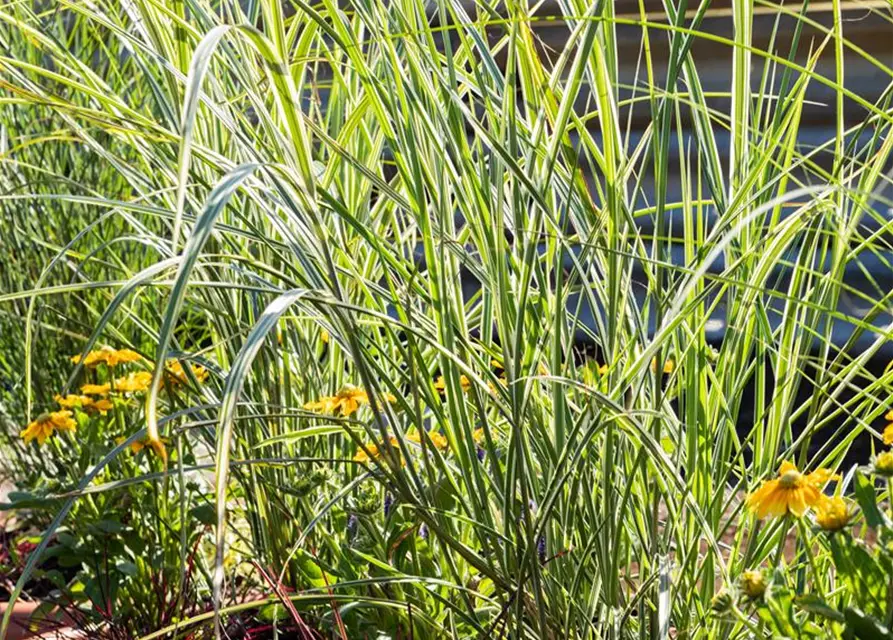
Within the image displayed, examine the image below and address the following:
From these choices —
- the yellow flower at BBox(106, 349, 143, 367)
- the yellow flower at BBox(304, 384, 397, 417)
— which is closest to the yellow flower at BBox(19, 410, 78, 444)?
the yellow flower at BBox(106, 349, 143, 367)

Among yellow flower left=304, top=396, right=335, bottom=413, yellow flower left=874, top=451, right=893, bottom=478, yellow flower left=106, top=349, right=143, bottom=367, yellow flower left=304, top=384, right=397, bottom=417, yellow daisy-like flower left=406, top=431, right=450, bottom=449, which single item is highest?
yellow flower left=874, top=451, right=893, bottom=478

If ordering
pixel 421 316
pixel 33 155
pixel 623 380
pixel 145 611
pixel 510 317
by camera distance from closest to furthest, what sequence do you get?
pixel 623 380 → pixel 510 317 → pixel 421 316 → pixel 145 611 → pixel 33 155

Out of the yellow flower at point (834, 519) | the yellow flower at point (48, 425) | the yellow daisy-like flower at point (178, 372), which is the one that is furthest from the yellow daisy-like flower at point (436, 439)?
the yellow flower at point (834, 519)

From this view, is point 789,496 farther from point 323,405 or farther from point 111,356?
point 111,356

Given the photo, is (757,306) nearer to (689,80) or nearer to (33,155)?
(689,80)

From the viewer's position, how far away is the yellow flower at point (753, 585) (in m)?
0.90

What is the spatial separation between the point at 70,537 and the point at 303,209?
977mm

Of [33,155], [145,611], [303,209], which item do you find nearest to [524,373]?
[303,209]

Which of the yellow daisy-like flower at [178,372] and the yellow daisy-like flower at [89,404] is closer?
the yellow daisy-like flower at [178,372]

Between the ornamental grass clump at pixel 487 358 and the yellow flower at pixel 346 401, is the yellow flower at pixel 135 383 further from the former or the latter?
the yellow flower at pixel 346 401

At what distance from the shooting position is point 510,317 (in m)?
1.25

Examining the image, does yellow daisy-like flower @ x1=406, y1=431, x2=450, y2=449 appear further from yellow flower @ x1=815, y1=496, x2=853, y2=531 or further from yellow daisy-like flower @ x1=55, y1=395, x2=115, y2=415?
yellow flower @ x1=815, y1=496, x2=853, y2=531

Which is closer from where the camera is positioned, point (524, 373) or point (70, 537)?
point (524, 373)

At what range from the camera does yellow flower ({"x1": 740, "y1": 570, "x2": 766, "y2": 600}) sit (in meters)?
0.90
